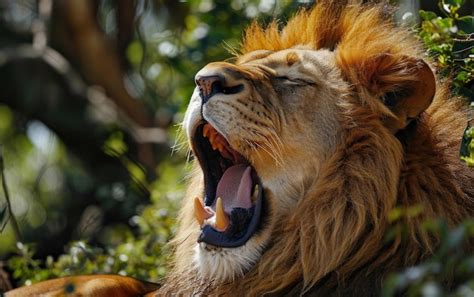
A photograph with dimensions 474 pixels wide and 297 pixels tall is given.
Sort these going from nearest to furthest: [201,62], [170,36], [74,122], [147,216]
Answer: [147,216] → [201,62] → [170,36] → [74,122]

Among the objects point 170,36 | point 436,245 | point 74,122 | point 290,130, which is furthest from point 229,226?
point 74,122

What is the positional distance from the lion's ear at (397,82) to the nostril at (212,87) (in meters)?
0.47

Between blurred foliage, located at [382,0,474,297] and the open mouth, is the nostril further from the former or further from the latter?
blurred foliage, located at [382,0,474,297]

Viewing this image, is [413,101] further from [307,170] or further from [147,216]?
[147,216]

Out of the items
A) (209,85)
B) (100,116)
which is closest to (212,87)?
(209,85)

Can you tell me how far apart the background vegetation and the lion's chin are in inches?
67.5

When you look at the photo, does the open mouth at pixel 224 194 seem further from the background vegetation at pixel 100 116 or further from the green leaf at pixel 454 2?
the background vegetation at pixel 100 116

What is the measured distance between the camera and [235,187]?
4621 mm

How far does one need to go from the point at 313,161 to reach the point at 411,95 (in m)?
0.42

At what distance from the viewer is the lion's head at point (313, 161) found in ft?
14.4

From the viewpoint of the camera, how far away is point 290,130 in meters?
4.53

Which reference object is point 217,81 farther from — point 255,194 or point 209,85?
point 255,194

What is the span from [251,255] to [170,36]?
3.97 meters

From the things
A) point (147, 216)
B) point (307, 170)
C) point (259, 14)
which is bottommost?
point (147, 216)
